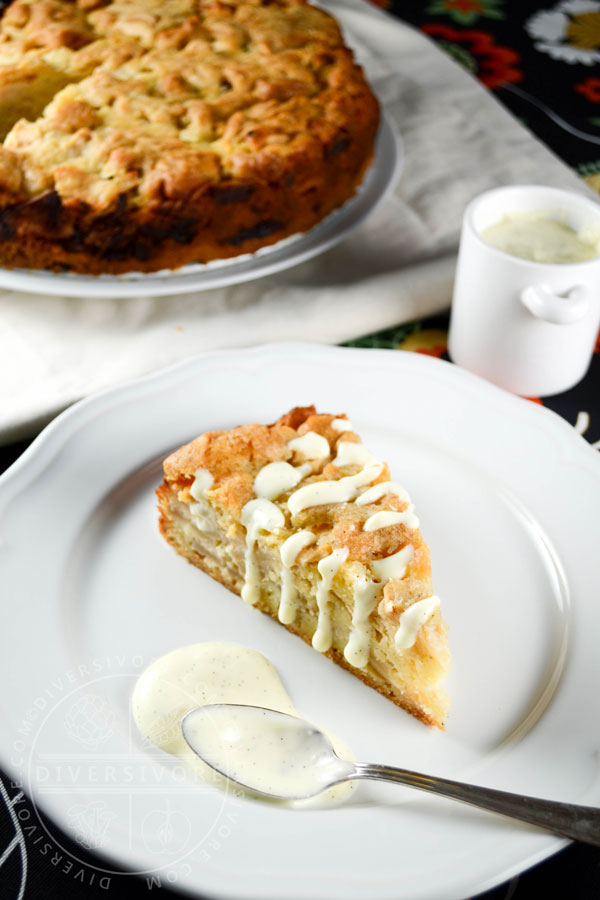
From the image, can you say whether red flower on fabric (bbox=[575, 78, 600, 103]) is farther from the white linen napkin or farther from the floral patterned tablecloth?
the white linen napkin


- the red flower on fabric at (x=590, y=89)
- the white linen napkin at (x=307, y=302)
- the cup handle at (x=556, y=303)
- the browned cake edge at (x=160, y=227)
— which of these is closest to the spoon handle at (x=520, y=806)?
the cup handle at (x=556, y=303)

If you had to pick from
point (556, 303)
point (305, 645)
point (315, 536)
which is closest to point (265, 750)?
point (305, 645)

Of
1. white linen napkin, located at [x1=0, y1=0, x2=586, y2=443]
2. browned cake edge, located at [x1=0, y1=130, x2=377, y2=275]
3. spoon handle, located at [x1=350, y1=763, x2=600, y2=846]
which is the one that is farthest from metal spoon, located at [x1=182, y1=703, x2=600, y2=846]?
browned cake edge, located at [x1=0, y1=130, x2=377, y2=275]

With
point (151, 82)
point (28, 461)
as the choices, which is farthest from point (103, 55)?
point (28, 461)

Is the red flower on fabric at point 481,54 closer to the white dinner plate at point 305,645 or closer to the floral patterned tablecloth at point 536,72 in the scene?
the floral patterned tablecloth at point 536,72

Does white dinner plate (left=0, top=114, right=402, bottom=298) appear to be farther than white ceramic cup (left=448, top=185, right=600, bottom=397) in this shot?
Yes

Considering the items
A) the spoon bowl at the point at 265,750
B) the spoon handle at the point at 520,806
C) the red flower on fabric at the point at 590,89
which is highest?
the red flower on fabric at the point at 590,89
